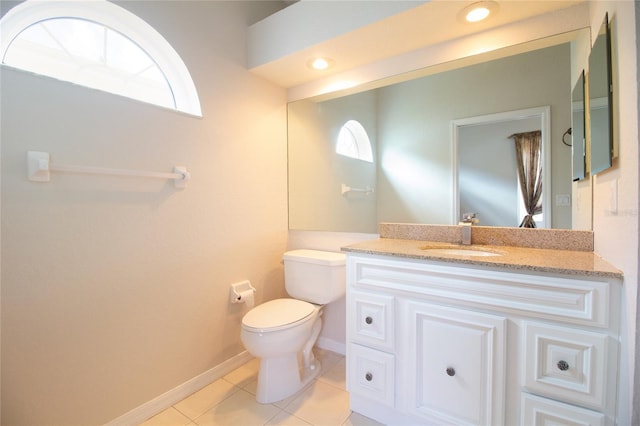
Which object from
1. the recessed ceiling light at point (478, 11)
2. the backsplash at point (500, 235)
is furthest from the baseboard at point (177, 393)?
the recessed ceiling light at point (478, 11)

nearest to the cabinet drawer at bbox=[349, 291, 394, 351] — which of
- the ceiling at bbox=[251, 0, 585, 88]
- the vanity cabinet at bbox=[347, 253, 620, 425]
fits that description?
the vanity cabinet at bbox=[347, 253, 620, 425]

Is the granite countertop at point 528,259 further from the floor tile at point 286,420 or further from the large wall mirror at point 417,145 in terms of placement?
the floor tile at point 286,420

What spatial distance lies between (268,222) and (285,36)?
129cm

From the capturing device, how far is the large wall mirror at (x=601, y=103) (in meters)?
0.93

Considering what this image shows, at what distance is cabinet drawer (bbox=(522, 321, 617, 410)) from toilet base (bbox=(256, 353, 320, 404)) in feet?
3.87

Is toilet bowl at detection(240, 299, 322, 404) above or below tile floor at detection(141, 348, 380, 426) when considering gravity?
above

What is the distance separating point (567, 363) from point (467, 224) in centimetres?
80

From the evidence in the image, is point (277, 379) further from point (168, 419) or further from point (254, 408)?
point (168, 419)

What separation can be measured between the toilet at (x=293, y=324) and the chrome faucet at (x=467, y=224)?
75 cm

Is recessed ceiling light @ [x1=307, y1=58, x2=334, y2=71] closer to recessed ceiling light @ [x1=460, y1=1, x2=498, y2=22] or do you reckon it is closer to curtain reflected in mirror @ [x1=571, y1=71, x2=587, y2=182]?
recessed ceiling light @ [x1=460, y1=1, x2=498, y2=22]

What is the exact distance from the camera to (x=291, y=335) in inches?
61.1

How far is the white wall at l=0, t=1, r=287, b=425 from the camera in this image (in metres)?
1.10

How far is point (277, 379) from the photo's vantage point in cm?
161

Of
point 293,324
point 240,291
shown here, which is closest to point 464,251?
point 293,324
